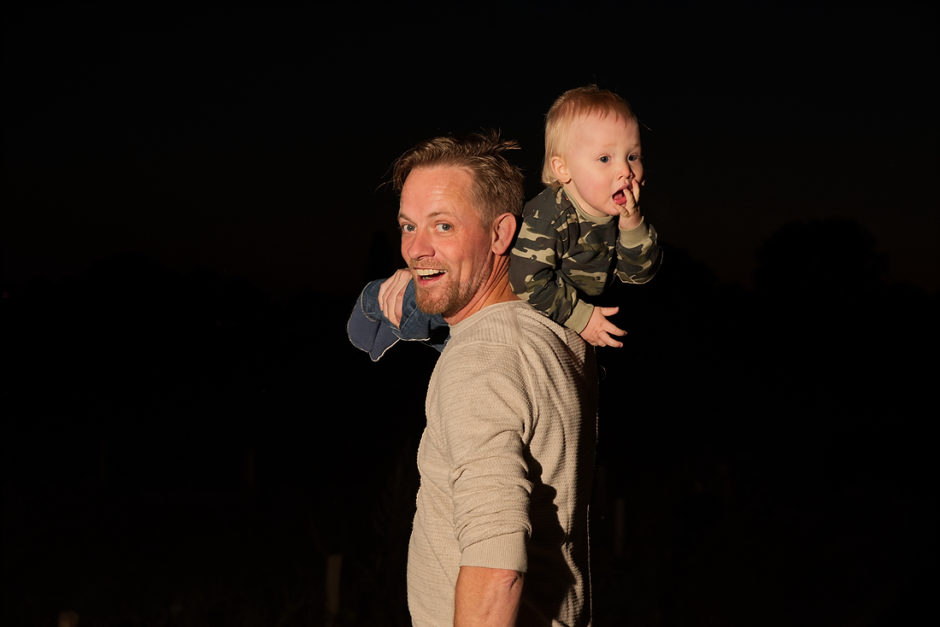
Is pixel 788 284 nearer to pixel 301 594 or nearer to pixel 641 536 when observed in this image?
pixel 641 536

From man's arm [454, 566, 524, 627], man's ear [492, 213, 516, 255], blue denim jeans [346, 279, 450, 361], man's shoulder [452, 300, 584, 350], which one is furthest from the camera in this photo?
blue denim jeans [346, 279, 450, 361]

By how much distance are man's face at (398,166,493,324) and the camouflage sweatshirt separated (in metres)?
0.10

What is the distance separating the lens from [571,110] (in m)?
1.91

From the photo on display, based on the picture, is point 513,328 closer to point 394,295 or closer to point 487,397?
point 487,397

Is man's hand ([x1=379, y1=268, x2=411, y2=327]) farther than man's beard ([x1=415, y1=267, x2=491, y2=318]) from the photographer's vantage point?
Yes

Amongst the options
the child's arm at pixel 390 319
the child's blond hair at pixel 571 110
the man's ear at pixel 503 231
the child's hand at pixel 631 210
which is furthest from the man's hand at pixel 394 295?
the child's hand at pixel 631 210

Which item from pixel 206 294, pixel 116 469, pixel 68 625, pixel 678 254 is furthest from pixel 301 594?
pixel 206 294

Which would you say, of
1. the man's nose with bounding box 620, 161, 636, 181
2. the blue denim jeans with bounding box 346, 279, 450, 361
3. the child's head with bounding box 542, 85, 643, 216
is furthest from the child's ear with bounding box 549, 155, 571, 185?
the blue denim jeans with bounding box 346, 279, 450, 361

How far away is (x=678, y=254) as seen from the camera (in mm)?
19594

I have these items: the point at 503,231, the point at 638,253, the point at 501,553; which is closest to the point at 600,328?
the point at 638,253

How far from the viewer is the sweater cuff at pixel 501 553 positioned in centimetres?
171

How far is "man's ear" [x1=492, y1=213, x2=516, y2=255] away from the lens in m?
2.03

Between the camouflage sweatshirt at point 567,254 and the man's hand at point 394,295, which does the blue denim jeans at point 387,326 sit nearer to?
the man's hand at point 394,295

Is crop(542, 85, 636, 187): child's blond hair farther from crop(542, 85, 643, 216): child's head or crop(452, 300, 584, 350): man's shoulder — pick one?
crop(452, 300, 584, 350): man's shoulder
